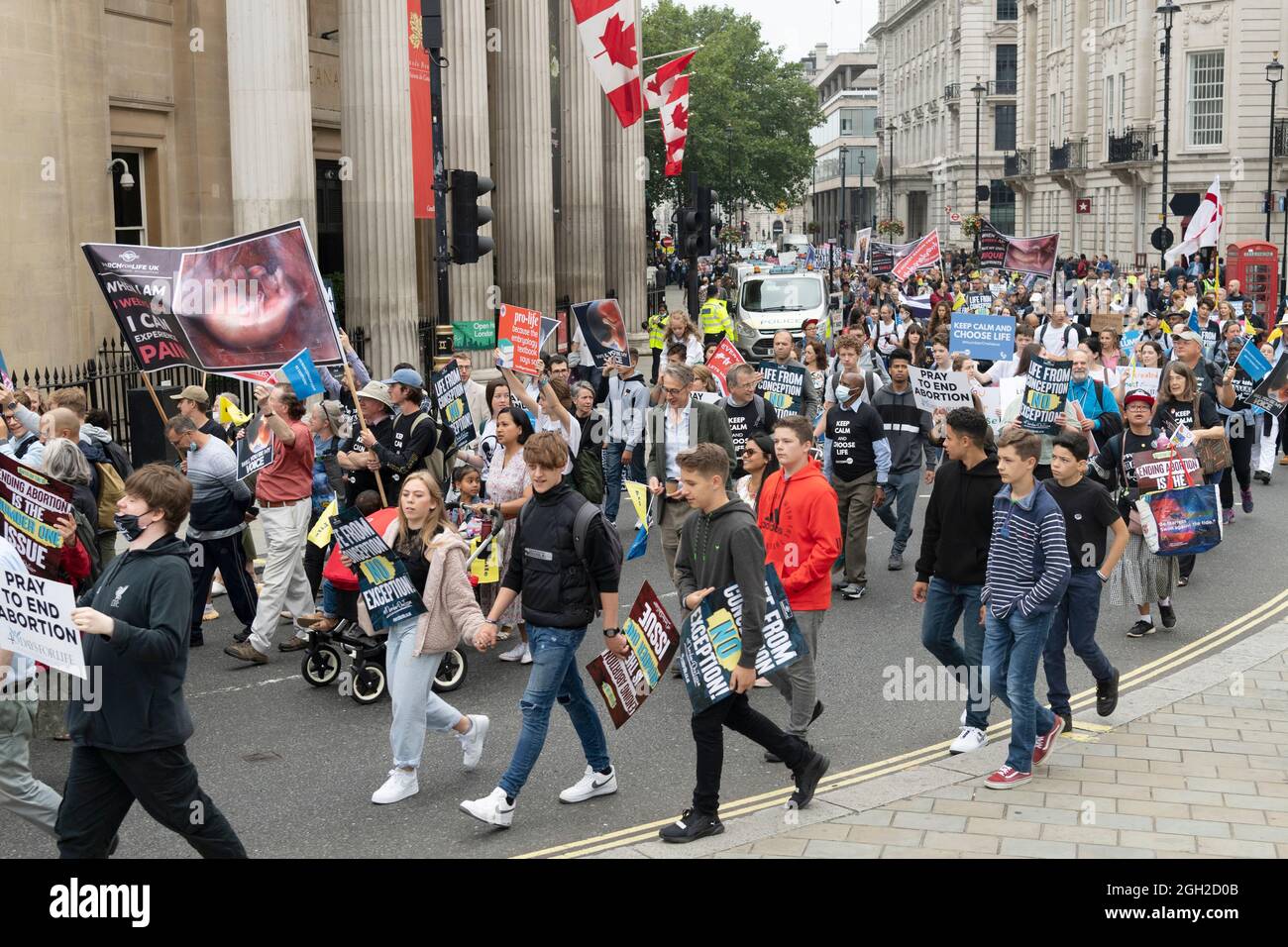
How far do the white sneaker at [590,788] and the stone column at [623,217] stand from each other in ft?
86.9

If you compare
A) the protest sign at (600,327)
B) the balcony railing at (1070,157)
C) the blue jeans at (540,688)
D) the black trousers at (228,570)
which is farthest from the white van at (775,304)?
the balcony railing at (1070,157)

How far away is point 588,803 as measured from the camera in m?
7.71

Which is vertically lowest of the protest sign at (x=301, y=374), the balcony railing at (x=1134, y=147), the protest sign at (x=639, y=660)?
the protest sign at (x=639, y=660)

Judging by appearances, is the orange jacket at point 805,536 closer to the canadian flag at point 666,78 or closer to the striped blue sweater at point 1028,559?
the striped blue sweater at point 1028,559

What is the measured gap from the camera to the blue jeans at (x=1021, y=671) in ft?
25.3

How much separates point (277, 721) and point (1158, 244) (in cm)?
3858

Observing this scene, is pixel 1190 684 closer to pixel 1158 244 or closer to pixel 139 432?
pixel 139 432

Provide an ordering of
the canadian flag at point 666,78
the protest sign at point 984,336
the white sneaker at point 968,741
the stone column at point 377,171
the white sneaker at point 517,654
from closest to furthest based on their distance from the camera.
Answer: the white sneaker at point 968,741 → the white sneaker at point 517,654 → the protest sign at point 984,336 → the stone column at point 377,171 → the canadian flag at point 666,78

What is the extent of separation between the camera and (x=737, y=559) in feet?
23.0

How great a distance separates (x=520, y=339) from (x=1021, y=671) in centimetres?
882

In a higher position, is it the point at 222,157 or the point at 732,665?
the point at 222,157

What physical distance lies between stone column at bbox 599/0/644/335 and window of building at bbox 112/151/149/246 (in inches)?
534

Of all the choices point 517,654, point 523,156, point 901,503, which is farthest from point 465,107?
point 517,654

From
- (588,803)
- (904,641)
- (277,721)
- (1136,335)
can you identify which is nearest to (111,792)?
(588,803)
